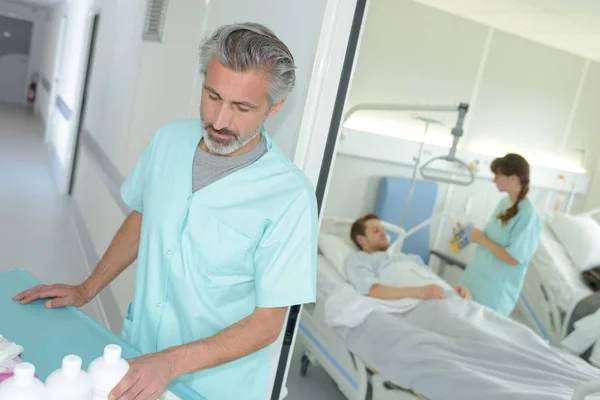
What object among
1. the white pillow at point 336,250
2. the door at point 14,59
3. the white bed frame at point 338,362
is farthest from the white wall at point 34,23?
the white bed frame at point 338,362

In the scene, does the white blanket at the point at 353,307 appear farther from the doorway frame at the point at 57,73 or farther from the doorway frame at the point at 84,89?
the doorway frame at the point at 57,73

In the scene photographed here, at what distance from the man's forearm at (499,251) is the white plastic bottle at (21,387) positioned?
3073mm

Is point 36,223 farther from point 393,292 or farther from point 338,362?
point 393,292

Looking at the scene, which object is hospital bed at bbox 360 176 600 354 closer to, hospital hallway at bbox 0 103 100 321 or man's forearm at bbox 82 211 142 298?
hospital hallway at bbox 0 103 100 321

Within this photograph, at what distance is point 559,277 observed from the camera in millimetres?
4129

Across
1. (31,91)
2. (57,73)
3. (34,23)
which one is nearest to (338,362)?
(57,73)

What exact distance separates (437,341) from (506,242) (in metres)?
1.20

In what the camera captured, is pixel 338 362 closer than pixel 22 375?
No

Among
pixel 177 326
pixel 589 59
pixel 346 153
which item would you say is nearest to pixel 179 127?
pixel 177 326

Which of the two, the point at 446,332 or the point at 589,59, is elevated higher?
the point at 589,59

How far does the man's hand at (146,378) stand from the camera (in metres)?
0.83

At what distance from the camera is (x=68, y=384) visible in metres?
0.73

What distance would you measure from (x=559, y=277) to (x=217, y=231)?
3616mm

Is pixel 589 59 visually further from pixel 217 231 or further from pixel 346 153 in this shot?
pixel 217 231
